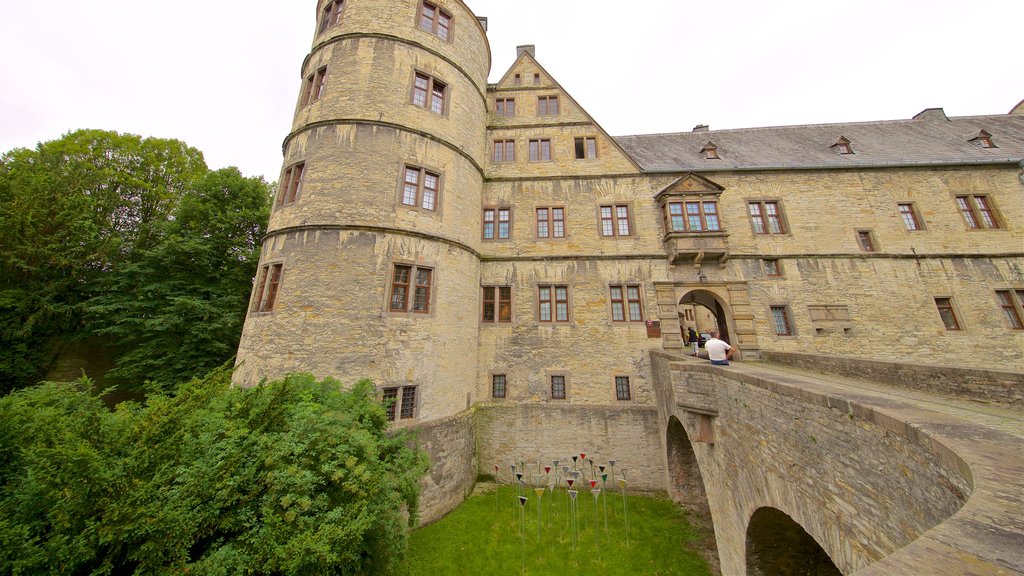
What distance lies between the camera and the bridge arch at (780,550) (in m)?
6.58

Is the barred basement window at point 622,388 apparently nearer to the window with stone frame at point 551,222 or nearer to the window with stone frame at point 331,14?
the window with stone frame at point 551,222

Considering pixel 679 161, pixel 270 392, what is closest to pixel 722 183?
pixel 679 161

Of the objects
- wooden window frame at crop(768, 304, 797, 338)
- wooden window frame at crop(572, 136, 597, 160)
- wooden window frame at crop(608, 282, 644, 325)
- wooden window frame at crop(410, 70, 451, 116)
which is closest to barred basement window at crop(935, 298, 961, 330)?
wooden window frame at crop(768, 304, 797, 338)

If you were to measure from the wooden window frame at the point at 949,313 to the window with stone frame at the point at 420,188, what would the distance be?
66.5ft

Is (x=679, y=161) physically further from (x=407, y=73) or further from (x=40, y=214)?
(x=40, y=214)

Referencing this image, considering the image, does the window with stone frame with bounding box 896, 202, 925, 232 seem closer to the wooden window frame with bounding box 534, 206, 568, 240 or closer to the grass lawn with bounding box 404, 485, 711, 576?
the wooden window frame with bounding box 534, 206, 568, 240

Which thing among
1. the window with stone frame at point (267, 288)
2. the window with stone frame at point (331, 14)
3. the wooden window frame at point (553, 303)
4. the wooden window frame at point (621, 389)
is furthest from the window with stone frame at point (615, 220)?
the window with stone frame at point (331, 14)

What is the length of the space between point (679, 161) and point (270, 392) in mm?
17718

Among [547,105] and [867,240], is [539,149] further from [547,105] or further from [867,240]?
[867,240]

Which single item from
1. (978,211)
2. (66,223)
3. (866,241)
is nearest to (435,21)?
(66,223)

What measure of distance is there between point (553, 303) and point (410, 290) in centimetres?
582

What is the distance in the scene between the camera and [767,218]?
558 inches

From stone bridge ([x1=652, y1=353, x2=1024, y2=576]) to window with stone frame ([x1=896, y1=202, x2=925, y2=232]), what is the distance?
448 inches

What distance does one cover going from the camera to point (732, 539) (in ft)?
23.7
